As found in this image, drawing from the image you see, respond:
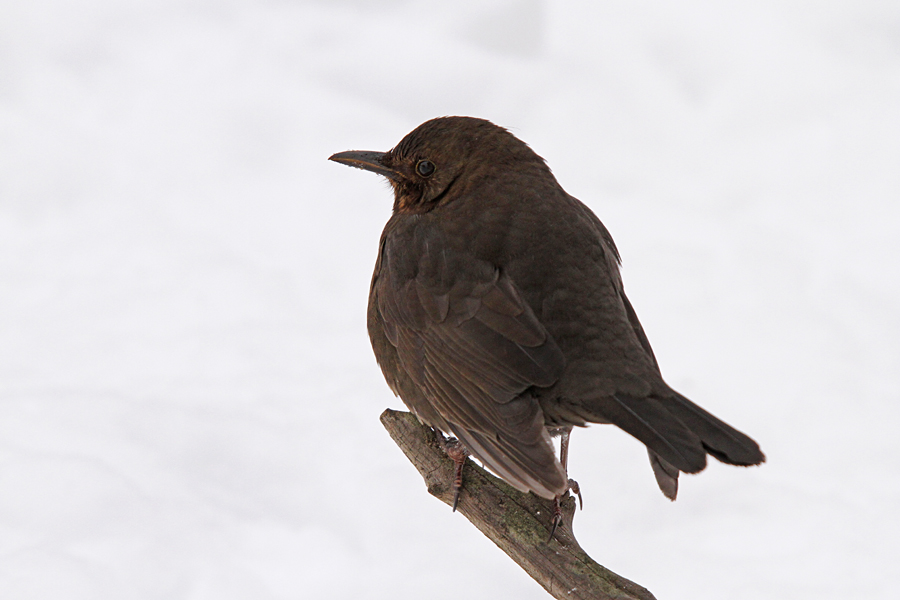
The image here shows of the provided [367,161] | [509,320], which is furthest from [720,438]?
[367,161]

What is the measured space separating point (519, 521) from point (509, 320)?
1038mm

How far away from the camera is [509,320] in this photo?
3.92 metres

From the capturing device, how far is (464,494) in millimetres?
4414

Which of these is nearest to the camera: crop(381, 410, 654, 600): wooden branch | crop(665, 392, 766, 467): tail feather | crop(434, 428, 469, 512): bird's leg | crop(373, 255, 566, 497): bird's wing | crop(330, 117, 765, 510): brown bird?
crop(665, 392, 766, 467): tail feather

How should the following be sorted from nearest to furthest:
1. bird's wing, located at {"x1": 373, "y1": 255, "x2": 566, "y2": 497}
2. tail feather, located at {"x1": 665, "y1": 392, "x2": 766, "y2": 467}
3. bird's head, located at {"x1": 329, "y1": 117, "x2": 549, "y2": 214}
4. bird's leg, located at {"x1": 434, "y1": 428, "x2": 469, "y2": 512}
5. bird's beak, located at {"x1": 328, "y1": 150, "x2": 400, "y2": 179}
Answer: tail feather, located at {"x1": 665, "y1": 392, "x2": 766, "y2": 467} → bird's wing, located at {"x1": 373, "y1": 255, "x2": 566, "y2": 497} → bird's leg, located at {"x1": 434, "y1": 428, "x2": 469, "y2": 512} → bird's head, located at {"x1": 329, "y1": 117, "x2": 549, "y2": 214} → bird's beak, located at {"x1": 328, "y1": 150, "x2": 400, "y2": 179}

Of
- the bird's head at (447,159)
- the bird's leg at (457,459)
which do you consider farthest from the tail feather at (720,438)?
the bird's head at (447,159)

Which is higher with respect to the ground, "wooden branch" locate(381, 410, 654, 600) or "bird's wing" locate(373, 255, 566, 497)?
"bird's wing" locate(373, 255, 566, 497)

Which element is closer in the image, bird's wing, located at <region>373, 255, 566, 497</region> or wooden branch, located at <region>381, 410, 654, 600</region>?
bird's wing, located at <region>373, 255, 566, 497</region>

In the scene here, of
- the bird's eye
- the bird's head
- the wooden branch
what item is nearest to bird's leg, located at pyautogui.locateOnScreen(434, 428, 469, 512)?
the wooden branch

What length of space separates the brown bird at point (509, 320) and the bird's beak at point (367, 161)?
0.04 ft

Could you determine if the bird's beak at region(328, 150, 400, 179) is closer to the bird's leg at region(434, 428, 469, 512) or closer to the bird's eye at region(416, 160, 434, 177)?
the bird's eye at region(416, 160, 434, 177)

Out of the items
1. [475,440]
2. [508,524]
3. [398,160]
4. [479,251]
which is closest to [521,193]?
[479,251]

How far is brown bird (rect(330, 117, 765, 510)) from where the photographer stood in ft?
11.6

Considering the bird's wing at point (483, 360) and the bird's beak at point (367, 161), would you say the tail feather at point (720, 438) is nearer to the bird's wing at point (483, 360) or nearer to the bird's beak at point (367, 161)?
the bird's wing at point (483, 360)
